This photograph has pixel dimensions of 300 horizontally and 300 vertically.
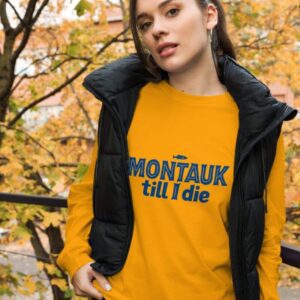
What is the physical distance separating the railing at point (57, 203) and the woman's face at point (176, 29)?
728mm

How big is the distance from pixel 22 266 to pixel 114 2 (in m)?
13.5

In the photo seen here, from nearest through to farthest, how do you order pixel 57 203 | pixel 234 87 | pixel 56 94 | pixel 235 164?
pixel 235 164 → pixel 234 87 → pixel 57 203 → pixel 56 94

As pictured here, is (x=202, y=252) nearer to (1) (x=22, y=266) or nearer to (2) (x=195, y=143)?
(2) (x=195, y=143)

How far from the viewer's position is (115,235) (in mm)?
1495

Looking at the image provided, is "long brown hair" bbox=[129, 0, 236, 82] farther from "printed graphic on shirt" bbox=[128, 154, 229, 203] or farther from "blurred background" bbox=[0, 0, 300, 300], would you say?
"blurred background" bbox=[0, 0, 300, 300]

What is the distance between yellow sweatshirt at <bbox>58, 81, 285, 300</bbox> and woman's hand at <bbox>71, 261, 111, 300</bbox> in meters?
0.02

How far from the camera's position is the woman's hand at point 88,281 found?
151 cm

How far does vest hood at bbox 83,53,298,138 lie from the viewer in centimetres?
139

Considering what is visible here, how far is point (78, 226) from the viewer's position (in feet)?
5.28

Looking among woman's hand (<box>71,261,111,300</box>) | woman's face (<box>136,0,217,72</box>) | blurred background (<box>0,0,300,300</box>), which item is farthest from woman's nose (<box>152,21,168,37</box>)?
blurred background (<box>0,0,300,300</box>)

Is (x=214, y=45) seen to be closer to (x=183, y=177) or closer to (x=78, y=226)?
(x=183, y=177)

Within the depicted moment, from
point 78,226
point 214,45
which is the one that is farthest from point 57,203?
point 214,45

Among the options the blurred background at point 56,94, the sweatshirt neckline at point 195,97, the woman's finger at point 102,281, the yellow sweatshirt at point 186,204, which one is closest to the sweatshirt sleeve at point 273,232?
the yellow sweatshirt at point 186,204

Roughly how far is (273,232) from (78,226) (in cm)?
68
